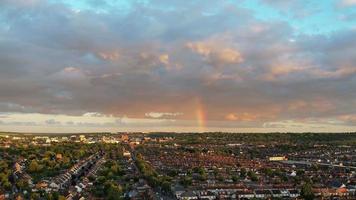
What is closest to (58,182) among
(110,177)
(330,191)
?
(110,177)

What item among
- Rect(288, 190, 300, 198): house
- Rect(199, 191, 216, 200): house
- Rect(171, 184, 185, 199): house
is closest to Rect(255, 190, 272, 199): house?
Rect(288, 190, 300, 198): house

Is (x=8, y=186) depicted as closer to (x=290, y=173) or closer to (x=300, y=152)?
(x=290, y=173)

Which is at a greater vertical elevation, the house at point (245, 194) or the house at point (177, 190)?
the house at point (177, 190)

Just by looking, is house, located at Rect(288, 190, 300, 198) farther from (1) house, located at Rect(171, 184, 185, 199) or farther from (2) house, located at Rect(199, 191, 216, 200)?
(1) house, located at Rect(171, 184, 185, 199)

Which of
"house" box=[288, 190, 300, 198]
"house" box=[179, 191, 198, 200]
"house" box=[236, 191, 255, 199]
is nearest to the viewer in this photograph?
"house" box=[179, 191, 198, 200]

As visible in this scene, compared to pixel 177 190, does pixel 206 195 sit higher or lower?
lower

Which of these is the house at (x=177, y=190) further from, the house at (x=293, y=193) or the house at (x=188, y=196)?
the house at (x=293, y=193)

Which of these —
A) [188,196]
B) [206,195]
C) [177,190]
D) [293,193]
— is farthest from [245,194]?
[177,190]

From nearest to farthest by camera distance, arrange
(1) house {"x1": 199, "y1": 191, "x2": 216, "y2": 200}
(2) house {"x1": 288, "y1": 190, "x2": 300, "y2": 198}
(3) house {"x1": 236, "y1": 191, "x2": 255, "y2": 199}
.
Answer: (3) house {"x1": 236, "y1": 191, "x2": 255, "y2": 199} → (1) house {"x1": 199, "y1": 191, "x2": 216, "y2": 200} → (2) house {"x1": 288, "y1": 190, "x2": 300, "y2": 198}

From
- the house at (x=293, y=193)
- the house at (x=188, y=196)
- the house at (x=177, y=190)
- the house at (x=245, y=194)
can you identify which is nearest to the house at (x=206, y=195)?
→ the house at (x=188, y=196)

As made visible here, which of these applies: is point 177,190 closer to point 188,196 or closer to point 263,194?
point 188,196

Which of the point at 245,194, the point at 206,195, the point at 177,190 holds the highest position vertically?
the point at 177,190

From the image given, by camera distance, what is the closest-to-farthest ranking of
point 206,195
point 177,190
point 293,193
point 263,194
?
point 263,194 < point 206,195 < point 293,193 < point 177,190
